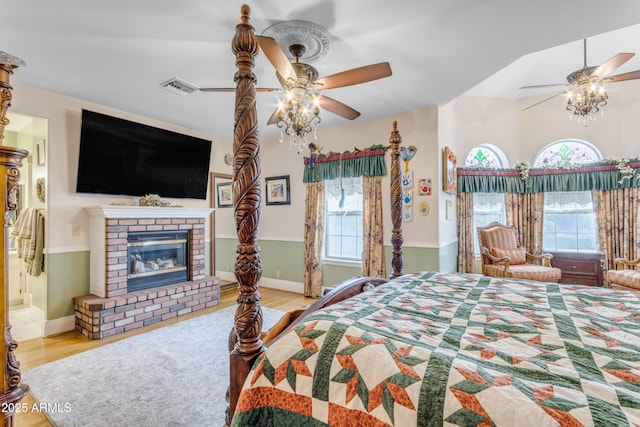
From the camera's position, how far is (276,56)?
1.91m

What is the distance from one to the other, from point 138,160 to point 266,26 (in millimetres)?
2699

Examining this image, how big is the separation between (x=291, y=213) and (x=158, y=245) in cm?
203

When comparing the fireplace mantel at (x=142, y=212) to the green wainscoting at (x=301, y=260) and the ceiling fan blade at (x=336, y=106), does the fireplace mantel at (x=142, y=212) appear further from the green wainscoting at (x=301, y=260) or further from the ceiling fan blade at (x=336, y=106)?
the ceiling fan blade at (x=336, y=106)

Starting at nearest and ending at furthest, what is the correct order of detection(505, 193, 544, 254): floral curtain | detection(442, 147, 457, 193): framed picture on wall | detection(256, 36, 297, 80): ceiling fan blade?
detection(256, 36, 297, 80): ceiling fan blade, detection(442, 147, 457, 193): framed picture on wall, detection(505, 193, 544, 254): floral curtain

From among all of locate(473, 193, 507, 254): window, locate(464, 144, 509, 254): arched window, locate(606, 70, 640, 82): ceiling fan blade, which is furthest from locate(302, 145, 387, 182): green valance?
locate(606, 70, 640, 82): ceiling fan blade

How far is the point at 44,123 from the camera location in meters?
3.35

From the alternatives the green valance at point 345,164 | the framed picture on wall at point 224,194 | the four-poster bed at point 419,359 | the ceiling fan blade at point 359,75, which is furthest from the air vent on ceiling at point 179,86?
the framed picture on wall at point 224,194

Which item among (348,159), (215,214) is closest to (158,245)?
(215,214)

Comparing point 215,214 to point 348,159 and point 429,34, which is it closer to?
point 348,159

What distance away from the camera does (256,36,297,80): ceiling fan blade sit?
A: 180 cm

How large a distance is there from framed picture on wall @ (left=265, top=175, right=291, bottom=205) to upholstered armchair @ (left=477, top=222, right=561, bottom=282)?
309 cm

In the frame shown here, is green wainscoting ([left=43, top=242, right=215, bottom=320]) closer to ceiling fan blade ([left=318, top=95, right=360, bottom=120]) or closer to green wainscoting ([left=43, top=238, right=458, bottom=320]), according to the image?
green wainscoting ([left=43, top=238, right=458, bottom=320])

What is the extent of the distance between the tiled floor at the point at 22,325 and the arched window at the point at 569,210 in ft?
23.3

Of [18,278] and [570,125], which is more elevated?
[570,125]
